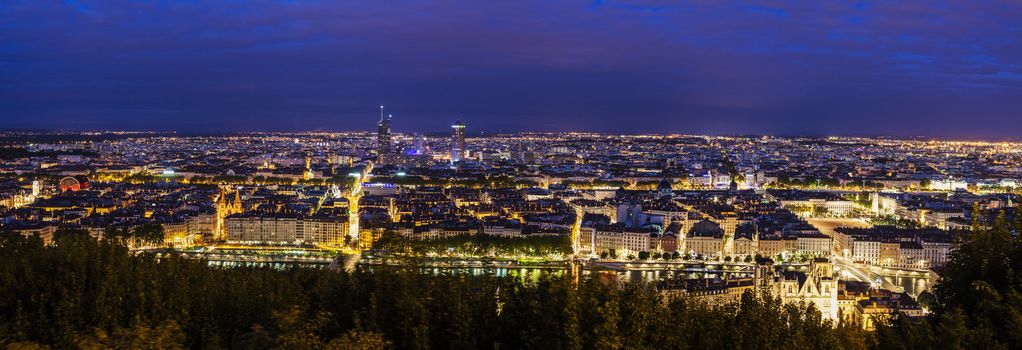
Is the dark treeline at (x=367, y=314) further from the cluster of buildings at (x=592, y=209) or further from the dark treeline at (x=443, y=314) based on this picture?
the cluster of buildings at (x=592, y=209)

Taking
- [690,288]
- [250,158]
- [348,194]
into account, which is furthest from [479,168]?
[690,288]

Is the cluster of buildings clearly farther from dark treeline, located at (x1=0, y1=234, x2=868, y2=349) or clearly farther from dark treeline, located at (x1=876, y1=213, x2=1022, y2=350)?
dark treeline, located at (x1=0, y1=234, x2=868, y2=349)

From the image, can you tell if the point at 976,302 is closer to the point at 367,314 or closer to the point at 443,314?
the point at 443,314

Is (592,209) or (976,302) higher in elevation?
(976,302)

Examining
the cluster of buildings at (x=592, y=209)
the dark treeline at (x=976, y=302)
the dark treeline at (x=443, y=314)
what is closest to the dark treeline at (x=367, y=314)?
the dark treeline at (x=443, y=314)

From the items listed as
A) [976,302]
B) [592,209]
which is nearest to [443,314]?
[976,302]

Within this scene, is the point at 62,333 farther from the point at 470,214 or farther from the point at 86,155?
the point at 86,155

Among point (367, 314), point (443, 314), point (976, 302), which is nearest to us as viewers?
point (443, 314)

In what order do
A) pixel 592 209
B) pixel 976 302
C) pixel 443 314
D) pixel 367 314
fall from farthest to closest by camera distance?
pixel 592 209, pixel 976 302, pixel 367 314, pixel 443 314
